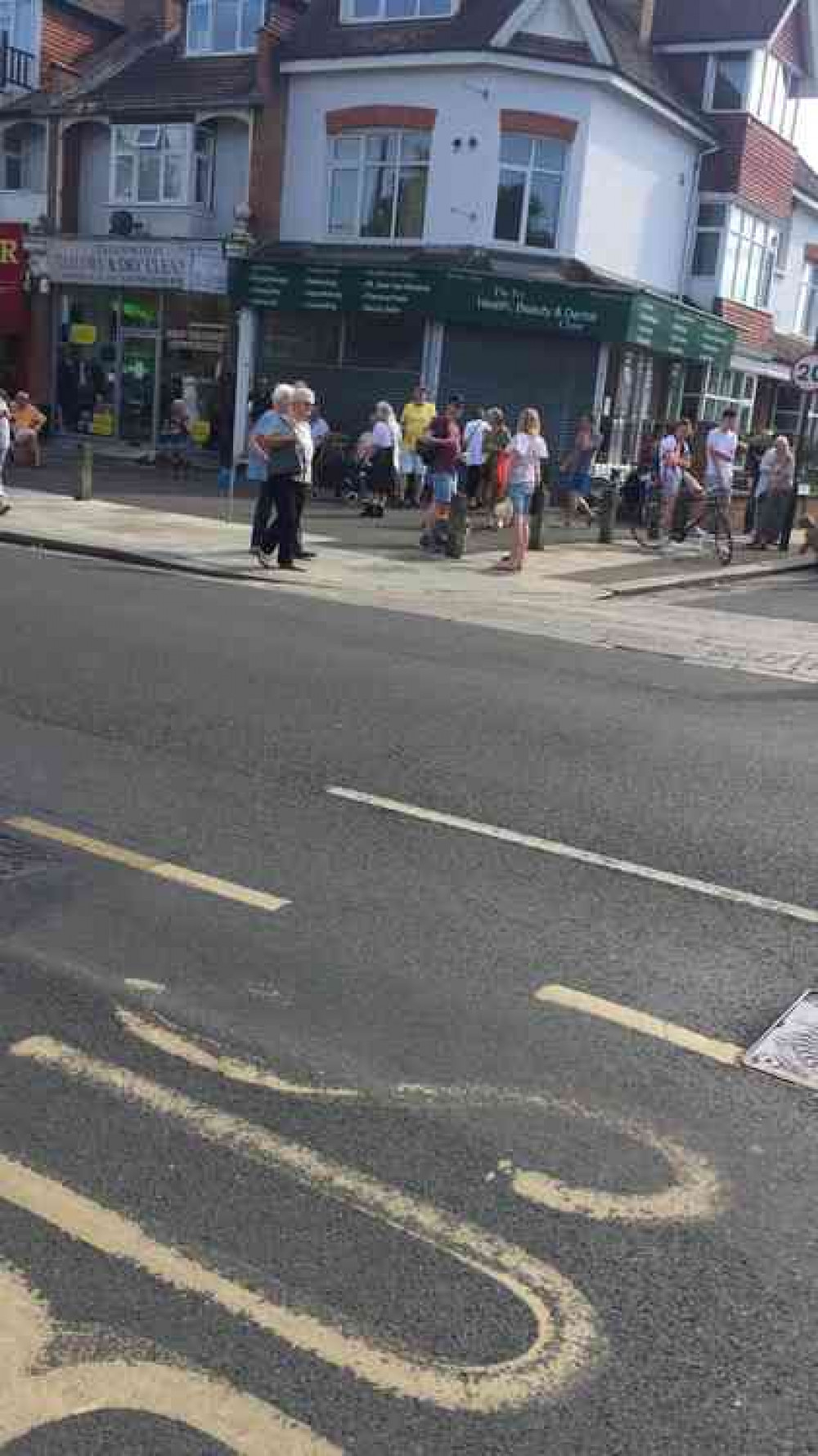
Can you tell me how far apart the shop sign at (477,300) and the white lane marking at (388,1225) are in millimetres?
22591

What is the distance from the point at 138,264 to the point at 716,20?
13.4 meters

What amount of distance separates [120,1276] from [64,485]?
20.5m

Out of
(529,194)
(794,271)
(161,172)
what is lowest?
(529,194)

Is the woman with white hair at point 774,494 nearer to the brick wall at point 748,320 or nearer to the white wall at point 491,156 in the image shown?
the white wall at point 491,156

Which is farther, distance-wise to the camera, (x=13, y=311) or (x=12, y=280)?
(x=13, y=311)

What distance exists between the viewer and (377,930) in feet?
15.9

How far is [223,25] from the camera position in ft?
91.0

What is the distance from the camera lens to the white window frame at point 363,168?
25359 millimetres

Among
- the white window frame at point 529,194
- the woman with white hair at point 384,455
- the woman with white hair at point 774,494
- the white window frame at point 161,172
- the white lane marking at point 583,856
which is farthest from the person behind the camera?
the white window frame at point 161,172

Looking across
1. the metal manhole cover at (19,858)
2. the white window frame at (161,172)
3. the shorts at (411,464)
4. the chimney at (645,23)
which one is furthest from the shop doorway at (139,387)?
the metal manhole cover at (19,858)

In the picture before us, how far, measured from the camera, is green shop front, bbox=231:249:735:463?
80.1 ft

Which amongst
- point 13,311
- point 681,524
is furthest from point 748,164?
point 13,311

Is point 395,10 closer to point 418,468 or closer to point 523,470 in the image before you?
point 418,468

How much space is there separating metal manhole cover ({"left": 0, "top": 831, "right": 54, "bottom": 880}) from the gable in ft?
74.8
